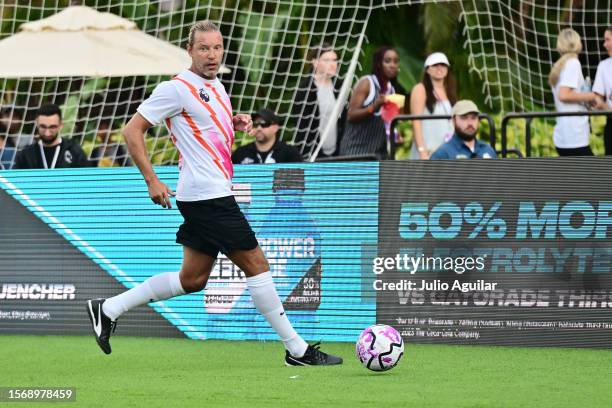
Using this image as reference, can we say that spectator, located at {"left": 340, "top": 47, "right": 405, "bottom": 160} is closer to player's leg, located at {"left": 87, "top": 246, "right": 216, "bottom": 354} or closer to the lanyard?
the lanyard

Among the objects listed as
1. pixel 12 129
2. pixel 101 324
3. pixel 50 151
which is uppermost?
pixel 12 129

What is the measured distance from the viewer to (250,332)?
43.2 feet

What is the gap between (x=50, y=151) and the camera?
1559 cm

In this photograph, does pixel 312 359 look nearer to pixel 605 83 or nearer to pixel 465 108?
pixel 465 108

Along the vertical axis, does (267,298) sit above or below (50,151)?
below

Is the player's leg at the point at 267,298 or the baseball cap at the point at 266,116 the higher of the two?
the baseball cap at the point at 266,116

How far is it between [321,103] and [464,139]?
337 cm

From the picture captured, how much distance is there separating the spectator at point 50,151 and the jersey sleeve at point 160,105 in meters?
5.31

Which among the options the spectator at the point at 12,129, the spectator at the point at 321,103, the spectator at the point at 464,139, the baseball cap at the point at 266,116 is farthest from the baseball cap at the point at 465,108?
the spectator at the point at 12,129

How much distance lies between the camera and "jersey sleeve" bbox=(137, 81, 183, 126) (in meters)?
10.3

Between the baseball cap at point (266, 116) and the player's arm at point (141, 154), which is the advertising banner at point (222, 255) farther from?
the player's arm at point (141, 154)

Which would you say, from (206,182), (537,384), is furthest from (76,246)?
(537,384)

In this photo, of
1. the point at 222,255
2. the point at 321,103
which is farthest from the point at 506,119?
the point at 321,103

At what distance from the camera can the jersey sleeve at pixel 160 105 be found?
1028 cm
